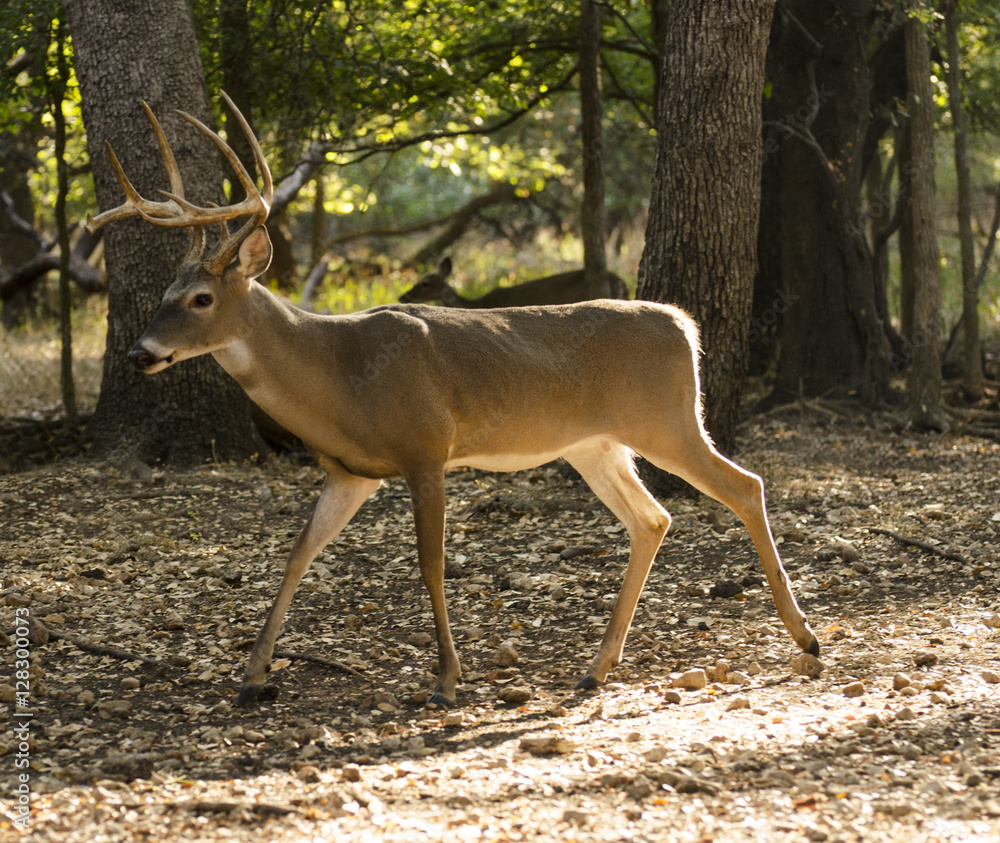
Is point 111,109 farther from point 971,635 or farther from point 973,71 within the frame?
point 973,71

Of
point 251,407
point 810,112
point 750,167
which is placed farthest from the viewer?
point 810,112

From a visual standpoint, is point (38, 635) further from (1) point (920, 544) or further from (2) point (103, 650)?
(1) point (920, 544)

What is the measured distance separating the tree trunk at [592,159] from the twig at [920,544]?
4436mm

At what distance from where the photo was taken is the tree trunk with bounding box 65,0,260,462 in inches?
318

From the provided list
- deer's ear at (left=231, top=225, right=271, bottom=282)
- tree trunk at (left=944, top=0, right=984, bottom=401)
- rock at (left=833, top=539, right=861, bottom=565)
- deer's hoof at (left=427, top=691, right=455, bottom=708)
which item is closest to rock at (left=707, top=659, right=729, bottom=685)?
deer's hoof at (left=427, top=691, right=455, bottom=708)

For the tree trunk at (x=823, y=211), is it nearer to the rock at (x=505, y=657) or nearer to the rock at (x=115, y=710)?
the rock at (x=505, y=657)

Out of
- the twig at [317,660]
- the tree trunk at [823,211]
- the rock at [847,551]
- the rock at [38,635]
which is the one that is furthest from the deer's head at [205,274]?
the tree trunk at [823,211]

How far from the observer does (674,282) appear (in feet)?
24.0

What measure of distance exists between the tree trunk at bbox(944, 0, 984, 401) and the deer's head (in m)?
7.68

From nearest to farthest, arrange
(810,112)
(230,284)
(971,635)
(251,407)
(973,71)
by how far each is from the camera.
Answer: (230,284) → (971,635) → (251,407) → (810,112) → (973,71)

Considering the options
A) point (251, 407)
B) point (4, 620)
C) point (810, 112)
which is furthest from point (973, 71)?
point (4, 620)

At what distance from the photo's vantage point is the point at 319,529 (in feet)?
15.4

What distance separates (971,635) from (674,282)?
10.3ft

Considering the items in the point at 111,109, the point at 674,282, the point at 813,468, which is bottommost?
the point at 813,468
